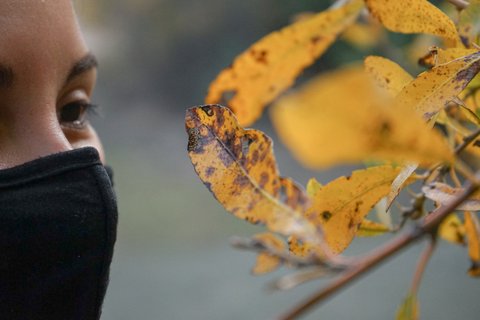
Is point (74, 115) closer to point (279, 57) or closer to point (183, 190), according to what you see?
point (279, 57)

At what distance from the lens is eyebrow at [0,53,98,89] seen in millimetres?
662

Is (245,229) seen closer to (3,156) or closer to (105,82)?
(105,82)

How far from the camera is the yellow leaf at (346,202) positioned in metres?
0.42

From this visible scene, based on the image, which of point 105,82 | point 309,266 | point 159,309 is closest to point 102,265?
point 309,266

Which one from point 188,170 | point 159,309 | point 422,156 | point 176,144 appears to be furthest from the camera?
point 176,144

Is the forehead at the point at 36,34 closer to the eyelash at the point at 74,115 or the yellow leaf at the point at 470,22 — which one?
the eyelash at the point at 74,115

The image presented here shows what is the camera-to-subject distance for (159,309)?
3910 millimetres

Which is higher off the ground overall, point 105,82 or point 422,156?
point 105,82

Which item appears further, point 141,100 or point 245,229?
point 141,100

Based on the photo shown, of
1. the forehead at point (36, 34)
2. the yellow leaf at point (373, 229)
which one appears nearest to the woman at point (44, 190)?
the forehead at point (36, 34)

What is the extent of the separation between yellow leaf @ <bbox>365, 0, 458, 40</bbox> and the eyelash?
0.46 metres

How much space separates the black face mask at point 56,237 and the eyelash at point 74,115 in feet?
0.32

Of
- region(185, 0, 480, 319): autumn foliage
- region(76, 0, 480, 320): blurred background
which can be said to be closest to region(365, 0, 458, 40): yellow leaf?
region(185, 0, 480, 319): autumn foliage

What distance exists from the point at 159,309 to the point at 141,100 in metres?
3.17
